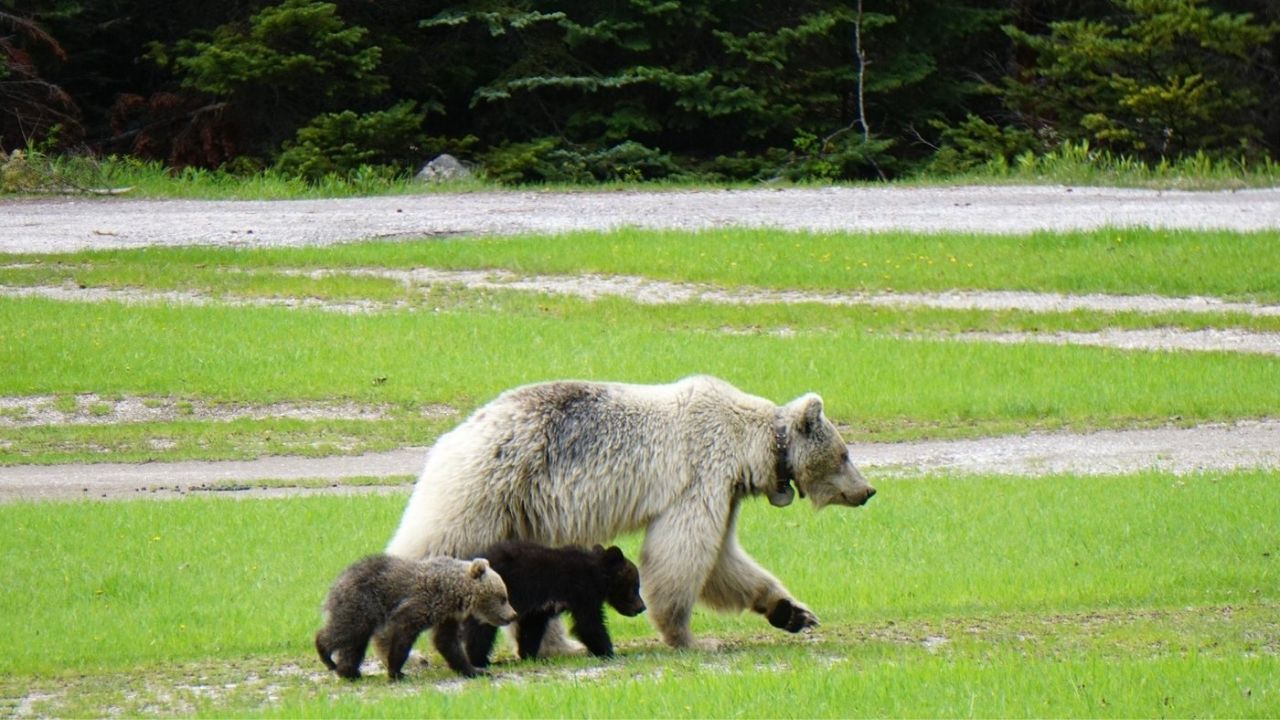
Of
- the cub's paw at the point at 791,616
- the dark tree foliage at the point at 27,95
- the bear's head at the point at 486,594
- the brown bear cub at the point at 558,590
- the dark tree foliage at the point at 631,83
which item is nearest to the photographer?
the bear's head at the point at 486,594

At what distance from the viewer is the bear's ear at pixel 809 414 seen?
9938 mm

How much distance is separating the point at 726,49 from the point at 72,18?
1386 centimetres

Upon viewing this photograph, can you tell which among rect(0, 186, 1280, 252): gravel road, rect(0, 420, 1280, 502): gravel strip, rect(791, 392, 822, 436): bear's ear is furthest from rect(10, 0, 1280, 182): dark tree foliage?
rect(791, 392, 822, 436): bear's ear

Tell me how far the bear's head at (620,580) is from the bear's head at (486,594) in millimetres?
766

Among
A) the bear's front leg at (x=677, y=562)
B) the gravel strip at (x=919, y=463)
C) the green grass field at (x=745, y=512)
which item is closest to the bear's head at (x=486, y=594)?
the green grass field at (x=745, y=512)

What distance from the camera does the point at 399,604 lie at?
8555 millimetres

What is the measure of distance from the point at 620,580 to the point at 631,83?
84.4 feet

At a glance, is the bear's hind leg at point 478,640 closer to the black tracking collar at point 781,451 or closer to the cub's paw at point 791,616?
the cub's paw at point 791,616

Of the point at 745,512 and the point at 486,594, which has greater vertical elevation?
the point at 486,594

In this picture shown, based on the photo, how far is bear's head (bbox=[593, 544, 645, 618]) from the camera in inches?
368

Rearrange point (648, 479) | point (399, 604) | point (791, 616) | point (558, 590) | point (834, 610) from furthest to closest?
1. point (834, 610)
2. point (791, 616)
3. point (648, 479)
4. point (558, 590)
5. point (399, 604)

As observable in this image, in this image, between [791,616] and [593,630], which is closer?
[593,630]

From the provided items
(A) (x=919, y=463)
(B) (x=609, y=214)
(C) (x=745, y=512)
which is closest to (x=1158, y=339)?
(A) (x=919, y=463)

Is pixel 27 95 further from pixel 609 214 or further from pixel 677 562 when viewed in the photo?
pixel 677 562
